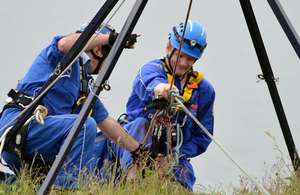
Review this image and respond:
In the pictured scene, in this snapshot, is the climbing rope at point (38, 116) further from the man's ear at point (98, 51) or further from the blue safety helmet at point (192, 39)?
the blue safety helmet at point (192, 39)

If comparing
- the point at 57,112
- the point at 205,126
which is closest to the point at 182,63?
Answer: the point at 205,126

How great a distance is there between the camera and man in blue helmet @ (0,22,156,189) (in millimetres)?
2588

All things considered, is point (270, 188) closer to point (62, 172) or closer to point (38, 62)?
point (62, 172)

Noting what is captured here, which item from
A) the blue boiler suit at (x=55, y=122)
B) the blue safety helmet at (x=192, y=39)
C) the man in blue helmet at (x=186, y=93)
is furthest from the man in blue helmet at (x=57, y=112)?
the blue safety helmet at (x=192, y=39)

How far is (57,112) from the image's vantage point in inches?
109

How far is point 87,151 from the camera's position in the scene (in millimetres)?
2619

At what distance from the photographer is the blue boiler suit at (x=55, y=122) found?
2590 mm

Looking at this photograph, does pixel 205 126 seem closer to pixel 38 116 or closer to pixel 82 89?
pixel 82 89

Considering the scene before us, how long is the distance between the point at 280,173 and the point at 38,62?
1792 mm

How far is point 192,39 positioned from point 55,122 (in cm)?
141

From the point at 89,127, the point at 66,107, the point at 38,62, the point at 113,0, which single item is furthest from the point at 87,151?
the point at 113,0

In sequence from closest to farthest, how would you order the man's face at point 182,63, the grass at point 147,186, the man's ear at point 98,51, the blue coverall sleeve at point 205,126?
the grass at point 147,186
the man's ear at point 98,51
the man's face at point 182,63
the blue coverall sleeve at point 205,126

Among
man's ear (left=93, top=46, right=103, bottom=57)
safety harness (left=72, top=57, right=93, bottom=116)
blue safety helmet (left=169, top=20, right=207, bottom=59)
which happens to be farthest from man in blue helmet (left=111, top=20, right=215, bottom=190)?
safety harness (left=72, top=57, right=93, bottom=116)

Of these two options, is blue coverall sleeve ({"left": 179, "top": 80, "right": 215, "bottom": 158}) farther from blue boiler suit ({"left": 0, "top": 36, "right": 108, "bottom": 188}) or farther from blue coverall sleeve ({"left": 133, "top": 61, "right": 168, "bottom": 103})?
blue boiler suit ({"left": 0, "top": 36, "right": 108, "bottom": 188})
